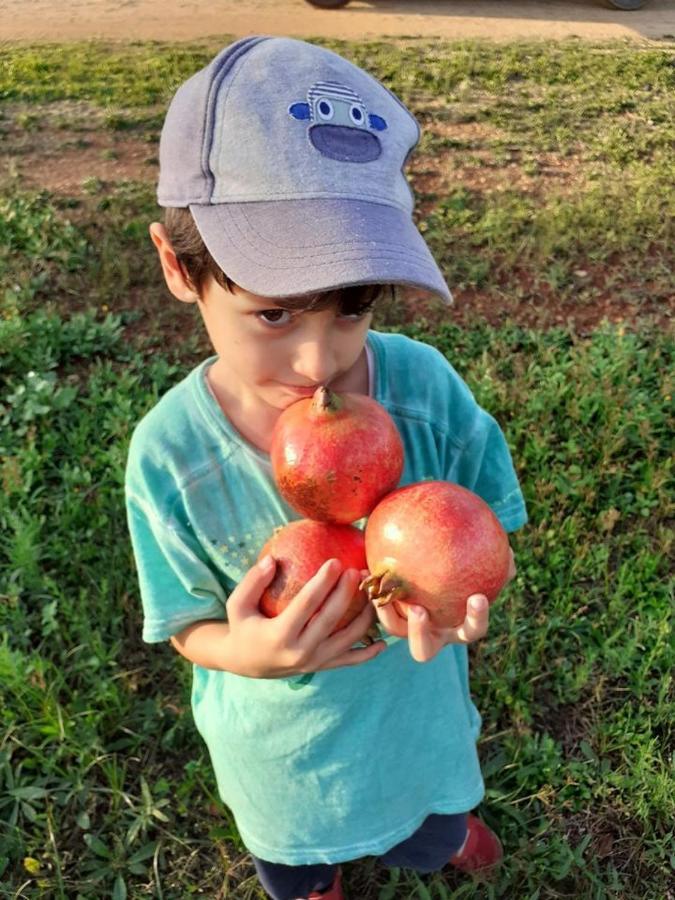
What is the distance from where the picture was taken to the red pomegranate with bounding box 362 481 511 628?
1.18m

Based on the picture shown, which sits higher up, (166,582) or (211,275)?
(211,275)

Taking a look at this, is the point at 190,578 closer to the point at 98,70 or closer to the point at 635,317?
the point at 635,317

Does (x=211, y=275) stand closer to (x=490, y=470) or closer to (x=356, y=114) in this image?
(x=356, y=114)

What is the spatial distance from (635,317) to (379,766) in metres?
2.95

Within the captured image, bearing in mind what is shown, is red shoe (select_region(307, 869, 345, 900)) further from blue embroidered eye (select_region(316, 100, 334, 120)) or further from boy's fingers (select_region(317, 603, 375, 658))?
blue embroidered eye (select_region(316, 100, 334, 120))

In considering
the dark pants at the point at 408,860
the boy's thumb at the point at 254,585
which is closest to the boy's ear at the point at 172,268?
the boy's thumb at the point at 254,585

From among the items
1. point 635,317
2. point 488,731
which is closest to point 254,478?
point 488,731

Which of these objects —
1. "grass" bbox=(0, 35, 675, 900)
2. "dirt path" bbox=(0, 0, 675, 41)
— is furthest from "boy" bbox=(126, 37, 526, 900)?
"dirt path" bbox=(0, 0, 675, 41)

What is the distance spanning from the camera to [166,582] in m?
1.52

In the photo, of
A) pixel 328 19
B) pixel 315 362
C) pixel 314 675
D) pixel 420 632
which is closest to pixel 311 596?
pixel 420 632

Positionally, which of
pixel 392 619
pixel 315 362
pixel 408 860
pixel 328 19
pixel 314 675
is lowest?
pixel 408 860

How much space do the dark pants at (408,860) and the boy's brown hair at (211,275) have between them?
48.8 inches

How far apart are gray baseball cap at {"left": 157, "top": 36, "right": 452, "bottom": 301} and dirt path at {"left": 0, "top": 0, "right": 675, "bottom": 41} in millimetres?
7025

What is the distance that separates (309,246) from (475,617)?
0.59 metres
